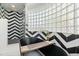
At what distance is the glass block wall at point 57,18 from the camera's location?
181cm

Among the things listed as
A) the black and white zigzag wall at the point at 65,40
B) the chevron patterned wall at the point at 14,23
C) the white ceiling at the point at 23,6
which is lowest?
the black and white zigzag wall at the point at 65,40

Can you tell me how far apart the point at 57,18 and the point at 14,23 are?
59 cm

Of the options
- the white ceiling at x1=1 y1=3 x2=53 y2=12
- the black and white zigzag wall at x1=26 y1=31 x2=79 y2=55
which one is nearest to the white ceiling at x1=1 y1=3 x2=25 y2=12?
the white ceiling at x1=1 y1=3 x2=53 y2=12

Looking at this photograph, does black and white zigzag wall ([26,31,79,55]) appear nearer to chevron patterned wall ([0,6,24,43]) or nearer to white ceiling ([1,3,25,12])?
chevron patterned wall ([0,6,24,43])

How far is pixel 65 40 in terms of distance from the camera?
1.83m

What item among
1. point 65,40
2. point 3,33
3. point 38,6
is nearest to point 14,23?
point 3,33

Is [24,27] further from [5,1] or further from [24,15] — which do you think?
[5,1]

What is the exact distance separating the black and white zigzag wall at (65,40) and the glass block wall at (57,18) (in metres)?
0.06

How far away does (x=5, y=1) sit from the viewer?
1845 millimetres

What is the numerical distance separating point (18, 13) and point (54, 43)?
64 centimetres

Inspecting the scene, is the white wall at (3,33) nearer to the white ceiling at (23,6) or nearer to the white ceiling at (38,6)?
the white ceiling at (23,6)

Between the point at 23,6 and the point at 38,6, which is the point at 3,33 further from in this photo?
the point at 38,6

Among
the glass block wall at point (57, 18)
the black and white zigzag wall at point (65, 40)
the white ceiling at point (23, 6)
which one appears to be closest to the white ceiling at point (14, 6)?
the white ceiling at point (23, 6)

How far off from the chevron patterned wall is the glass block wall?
0.37 feet
